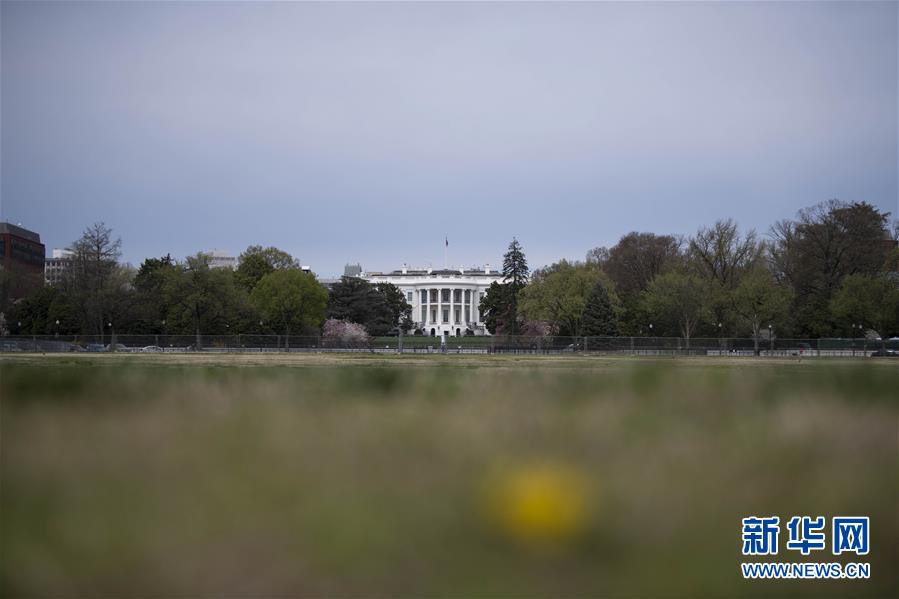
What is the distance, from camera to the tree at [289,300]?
81625 millimetres

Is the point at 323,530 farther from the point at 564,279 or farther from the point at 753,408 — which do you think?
the point at 564,279

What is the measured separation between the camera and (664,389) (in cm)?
395

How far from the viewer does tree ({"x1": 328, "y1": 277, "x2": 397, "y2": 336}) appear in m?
110

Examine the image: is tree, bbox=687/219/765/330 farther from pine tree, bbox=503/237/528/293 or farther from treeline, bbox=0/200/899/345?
pine tree, bbox=503/237/528/293

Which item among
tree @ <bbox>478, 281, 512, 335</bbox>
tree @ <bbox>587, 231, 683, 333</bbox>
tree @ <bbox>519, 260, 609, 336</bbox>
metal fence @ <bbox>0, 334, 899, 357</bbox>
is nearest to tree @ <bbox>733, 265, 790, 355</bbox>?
metal fence @ <bbox>0, 334, 899, 357</bbox>

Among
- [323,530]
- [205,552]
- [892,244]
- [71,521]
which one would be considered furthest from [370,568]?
[892,244]

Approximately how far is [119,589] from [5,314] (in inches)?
3701

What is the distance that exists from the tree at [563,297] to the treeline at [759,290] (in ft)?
0.34

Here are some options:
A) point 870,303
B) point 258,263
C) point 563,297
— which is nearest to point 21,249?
point 258,263

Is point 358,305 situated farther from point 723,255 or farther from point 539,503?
point 539,503

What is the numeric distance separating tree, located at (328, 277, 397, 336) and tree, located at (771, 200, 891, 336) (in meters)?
55.8

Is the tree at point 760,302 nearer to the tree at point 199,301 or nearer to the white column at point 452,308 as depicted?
the tree at point 199,301

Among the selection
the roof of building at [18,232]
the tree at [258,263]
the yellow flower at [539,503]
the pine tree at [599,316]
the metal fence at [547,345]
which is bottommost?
the metal fence at [547,345]

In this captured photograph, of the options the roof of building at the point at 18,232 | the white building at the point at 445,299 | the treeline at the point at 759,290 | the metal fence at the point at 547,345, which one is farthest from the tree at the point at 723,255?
the roof of building at the point at 18,232
